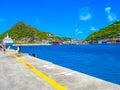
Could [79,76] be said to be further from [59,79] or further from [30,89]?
[30,89]

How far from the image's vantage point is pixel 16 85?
15.4 metres

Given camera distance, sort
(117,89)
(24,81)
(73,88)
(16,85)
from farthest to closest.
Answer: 1. (24,81)
2. (16,85)
3. (73,88)
4. (117,89)

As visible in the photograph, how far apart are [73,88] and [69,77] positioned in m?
3.56

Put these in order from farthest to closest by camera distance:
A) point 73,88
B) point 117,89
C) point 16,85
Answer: point 16,85
point 73,88
point 117,89

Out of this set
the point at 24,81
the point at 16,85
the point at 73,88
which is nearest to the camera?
the point at 73,88

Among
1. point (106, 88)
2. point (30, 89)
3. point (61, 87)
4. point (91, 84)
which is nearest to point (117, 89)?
point (106, 88)

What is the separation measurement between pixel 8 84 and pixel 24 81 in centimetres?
117

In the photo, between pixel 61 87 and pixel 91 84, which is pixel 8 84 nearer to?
pixel 61 87

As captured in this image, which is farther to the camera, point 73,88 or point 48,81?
point 48,81

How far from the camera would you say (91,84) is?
1464cm

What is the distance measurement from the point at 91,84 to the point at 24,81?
4.39 meters

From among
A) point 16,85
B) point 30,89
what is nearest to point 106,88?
point 30,89

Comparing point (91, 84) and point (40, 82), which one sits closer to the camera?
point (91, 84)

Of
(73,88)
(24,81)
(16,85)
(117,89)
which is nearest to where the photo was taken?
(117,89)
